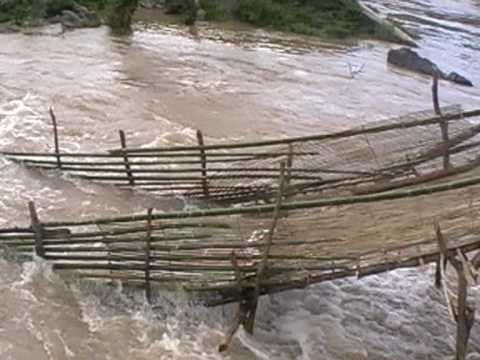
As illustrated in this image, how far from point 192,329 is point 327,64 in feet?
33.4

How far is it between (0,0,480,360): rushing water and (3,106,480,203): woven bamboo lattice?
50cm

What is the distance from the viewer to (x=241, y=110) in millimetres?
11469

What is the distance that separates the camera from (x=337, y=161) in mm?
7051

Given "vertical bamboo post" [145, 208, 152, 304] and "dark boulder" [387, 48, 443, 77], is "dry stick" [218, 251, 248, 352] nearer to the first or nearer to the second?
"vertical bamboo post" [145, 208, 152, 304]

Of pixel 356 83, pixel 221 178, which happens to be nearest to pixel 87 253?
pixel 221 178

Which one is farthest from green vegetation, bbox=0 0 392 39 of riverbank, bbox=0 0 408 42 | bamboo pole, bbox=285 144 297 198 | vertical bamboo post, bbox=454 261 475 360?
vertical bamboo post, bbox=454 261 475 360

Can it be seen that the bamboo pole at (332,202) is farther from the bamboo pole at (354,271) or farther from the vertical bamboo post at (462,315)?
the vertical bamboo post at (462,315)

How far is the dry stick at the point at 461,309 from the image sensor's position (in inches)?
168

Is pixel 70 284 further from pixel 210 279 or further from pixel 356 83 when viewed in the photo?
pixel 356 83

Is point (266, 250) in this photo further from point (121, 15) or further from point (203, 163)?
point (121, 15)

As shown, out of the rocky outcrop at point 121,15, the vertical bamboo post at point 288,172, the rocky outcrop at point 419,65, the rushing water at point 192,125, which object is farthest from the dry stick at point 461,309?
the rocky outcrop at point 121,15

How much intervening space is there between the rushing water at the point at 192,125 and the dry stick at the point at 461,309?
46.8 inches

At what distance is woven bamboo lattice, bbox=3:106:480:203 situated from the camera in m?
6.74

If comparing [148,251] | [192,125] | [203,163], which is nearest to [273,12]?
[192,125]
